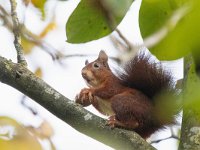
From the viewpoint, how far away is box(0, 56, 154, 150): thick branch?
104cm

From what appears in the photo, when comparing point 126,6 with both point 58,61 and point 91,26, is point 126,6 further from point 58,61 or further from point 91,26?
point 58,61

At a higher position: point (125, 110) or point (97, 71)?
point (97, 71)

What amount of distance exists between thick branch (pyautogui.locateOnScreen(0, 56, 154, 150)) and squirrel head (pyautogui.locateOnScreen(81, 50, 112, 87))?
72 centimetres

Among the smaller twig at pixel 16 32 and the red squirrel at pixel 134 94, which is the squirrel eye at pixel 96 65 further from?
the smaller twig at pixel 16 32

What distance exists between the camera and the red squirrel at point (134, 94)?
4.86 ft

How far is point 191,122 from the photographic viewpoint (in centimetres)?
88

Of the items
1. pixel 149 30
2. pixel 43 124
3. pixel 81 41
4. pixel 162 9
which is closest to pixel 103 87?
pixel 43 124

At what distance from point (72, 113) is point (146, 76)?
23.8 inches

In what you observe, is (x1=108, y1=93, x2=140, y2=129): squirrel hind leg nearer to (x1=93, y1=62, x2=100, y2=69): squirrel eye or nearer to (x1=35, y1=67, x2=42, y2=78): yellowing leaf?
(x1=93, y1=62, x2=100, y2=69): squirrel eye

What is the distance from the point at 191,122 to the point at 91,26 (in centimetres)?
31

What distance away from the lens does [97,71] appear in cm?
184

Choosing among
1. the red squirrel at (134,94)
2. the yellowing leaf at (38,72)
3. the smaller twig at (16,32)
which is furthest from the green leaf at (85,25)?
the yellowing leaf at (38,72)

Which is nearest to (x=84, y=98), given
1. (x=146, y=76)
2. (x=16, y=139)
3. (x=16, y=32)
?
(x=146, y=76)

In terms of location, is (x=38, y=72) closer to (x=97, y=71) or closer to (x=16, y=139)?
(x=97, y=71)
